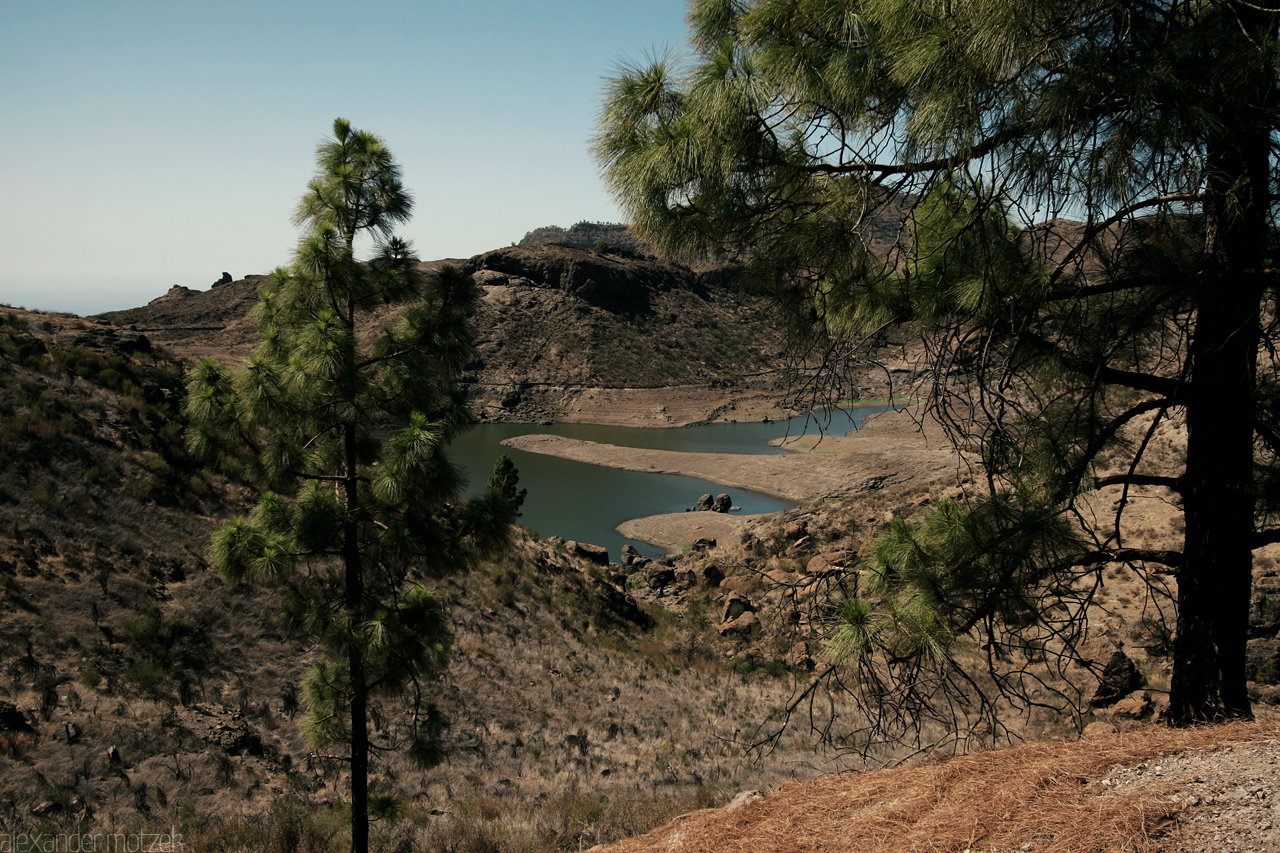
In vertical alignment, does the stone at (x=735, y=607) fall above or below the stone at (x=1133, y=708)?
below

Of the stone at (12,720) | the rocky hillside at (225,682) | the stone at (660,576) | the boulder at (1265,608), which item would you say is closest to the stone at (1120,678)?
the boulder at (1265,608)

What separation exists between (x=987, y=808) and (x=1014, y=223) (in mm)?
2835

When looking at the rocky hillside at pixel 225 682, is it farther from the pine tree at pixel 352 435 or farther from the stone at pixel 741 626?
the pine tree at pixel 352 435

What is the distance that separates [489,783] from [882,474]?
23460 mm

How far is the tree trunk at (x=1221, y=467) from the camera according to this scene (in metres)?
2.97

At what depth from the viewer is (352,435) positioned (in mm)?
5480

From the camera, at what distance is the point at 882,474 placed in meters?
28.2

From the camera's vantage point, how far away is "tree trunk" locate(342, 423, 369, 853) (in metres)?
5.18

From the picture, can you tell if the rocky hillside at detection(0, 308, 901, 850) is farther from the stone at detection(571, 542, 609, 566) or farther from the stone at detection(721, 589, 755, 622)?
the stone at detection(571, 542, 609, 566)

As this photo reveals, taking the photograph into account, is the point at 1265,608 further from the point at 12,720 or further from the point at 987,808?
the point at 12,720

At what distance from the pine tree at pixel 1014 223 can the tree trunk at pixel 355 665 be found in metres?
3.14

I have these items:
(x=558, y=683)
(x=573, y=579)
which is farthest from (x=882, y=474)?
(x=558, y=683)

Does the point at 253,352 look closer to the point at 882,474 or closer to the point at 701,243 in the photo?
the point at 701,243

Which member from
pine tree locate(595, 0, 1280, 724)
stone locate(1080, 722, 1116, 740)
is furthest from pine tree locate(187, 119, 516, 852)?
stone locate(1080, 722, 1116, 740)
